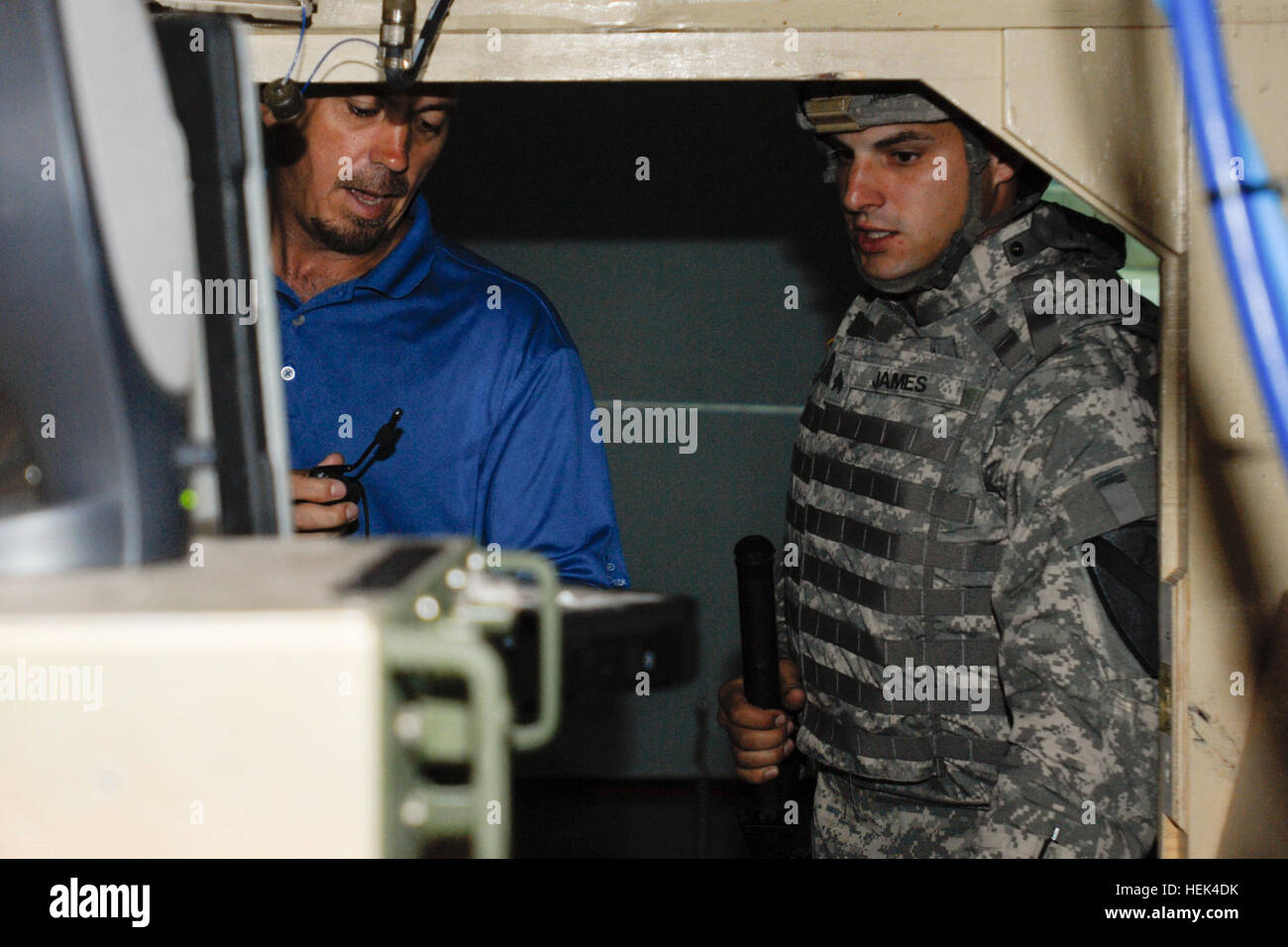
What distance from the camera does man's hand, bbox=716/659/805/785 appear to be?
2002mm

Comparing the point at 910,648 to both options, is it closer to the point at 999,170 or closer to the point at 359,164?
the point at 999,170

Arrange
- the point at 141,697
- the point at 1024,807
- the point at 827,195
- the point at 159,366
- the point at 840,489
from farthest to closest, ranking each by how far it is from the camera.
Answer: the point at 827,195 → the point at 840,489 → the point at 1024,807 → the point at 159,366 → the point at 141,697

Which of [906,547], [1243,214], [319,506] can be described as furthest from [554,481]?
[1243,214]

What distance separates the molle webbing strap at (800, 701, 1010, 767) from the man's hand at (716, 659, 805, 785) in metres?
0.12

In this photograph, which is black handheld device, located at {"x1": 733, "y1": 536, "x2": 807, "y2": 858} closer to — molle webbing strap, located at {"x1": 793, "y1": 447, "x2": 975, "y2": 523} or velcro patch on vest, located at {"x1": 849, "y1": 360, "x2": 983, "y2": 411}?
molle webbing strap, located at {"x1": 793, "y1": 447, "x2": 975, "y2": 523}

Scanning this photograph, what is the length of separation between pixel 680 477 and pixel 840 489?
161 cm

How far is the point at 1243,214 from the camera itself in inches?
33.8

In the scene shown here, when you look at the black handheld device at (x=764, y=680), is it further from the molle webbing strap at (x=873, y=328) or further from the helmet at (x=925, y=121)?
the helmet at (x=925, y=121)

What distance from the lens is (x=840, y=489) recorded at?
1895 millimetres

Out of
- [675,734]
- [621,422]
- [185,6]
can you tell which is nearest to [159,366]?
[185,6]

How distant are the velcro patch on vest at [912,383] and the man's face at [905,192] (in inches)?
6.2

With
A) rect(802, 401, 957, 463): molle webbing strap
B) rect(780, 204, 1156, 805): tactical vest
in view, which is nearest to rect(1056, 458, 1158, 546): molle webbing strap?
rect(780, 204, 1156, 805): tactical vest

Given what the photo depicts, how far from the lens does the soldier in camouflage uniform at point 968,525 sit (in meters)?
1.50
